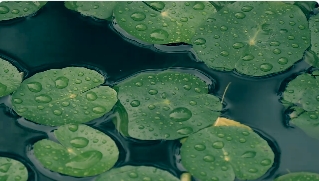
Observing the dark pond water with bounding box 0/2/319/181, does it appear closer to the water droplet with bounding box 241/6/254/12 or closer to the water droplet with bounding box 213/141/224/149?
the water droplet with bounding box 213/141/224/149

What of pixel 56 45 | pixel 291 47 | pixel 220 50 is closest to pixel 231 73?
pixel 220 50

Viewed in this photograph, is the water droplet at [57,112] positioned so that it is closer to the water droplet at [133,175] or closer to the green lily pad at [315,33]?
the water droplet at [133,175]

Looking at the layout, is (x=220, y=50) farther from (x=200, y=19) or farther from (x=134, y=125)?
(x=134, y=125)

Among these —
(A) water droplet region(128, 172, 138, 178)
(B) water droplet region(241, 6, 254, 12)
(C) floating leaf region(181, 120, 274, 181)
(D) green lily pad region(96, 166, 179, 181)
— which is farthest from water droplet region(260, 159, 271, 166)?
(B) water droplet region(241, 6, 254, 12)

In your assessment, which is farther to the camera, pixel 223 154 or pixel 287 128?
pixel 287 128

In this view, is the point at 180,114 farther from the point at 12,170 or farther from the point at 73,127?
the point at 12,170

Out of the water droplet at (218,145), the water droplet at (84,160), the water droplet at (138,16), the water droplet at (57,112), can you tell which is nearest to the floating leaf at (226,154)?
the water droplet at (218,145)

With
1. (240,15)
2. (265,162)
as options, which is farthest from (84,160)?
(240,15)
